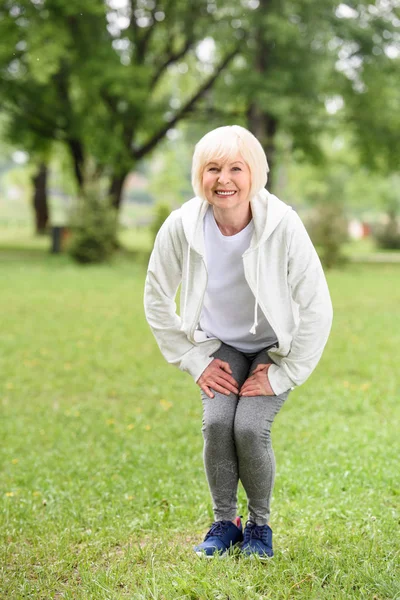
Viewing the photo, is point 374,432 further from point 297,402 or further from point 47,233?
point 47,233

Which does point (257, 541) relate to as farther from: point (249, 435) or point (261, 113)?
point (261, 113)

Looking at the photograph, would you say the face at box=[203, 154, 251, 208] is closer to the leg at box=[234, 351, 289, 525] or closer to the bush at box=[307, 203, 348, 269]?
the leg at box=[234, 351, 289, 525]

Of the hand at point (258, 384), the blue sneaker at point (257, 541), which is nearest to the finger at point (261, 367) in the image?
the hand at point (258, 384)

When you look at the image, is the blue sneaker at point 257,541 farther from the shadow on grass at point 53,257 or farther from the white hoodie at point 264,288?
the shadow on grass at point 53,257

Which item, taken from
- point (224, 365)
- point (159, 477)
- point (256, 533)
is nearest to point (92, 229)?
point (159, 477)

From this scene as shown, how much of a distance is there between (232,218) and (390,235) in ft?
112

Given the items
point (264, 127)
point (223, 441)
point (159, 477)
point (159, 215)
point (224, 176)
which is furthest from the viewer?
point (264, 127)

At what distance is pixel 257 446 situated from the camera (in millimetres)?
3412

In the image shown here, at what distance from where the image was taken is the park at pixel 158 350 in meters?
3.64

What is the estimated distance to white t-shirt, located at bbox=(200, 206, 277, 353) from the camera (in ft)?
11.5

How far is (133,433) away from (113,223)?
53.2 ft

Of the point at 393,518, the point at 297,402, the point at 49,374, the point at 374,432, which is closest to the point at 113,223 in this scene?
the point at 49,374

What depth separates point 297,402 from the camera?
7406 millimetres

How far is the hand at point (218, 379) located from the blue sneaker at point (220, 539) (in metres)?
0.65
